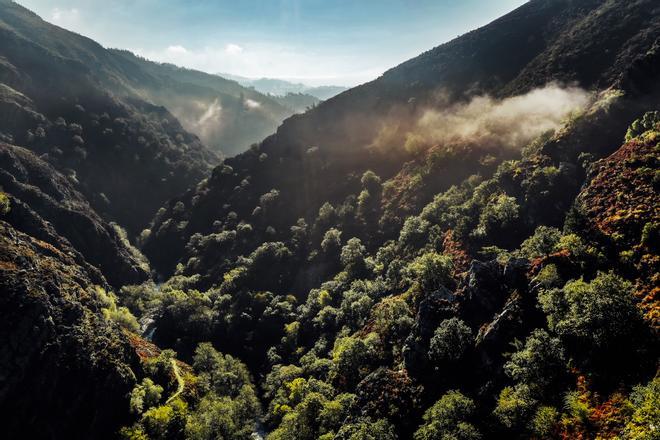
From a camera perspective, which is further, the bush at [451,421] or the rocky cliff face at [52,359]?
the rocky cliff face at [52,359]

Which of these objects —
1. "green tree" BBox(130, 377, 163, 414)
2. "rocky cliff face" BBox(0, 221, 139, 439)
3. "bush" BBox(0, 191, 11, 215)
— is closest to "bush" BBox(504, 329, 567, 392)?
"green tree" BBox(130, 377, 163, 414)

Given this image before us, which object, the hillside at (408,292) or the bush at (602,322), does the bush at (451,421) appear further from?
the bush at (602,322)

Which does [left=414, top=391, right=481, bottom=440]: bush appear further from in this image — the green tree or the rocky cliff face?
the rocky cliff face

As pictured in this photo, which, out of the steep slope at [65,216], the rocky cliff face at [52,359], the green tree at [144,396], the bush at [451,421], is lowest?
the bush at [451,421]

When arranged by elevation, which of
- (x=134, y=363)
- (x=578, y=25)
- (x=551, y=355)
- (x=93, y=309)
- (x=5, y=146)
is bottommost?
(x=551, y=355)

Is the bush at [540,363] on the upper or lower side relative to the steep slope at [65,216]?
lower

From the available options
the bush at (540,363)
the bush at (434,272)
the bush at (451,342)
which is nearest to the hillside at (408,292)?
the bush at (540,363)

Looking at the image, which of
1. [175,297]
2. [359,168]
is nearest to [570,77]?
[359,168]

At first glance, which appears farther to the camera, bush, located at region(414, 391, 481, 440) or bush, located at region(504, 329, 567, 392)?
bush, located at region(504, 329, 567, 392)

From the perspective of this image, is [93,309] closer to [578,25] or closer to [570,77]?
[570,77]

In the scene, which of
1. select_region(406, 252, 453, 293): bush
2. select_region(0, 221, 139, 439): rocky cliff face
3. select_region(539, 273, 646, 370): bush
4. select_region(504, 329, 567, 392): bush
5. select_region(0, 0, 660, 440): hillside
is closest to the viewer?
select_region(539, 273, 646, 370): bush

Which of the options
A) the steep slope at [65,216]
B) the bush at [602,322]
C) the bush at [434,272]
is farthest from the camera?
the steep slope at [65,216]
